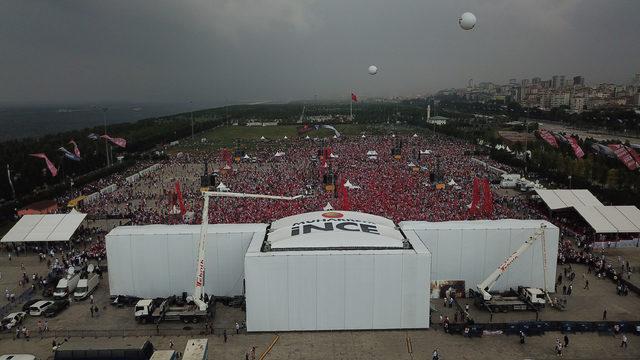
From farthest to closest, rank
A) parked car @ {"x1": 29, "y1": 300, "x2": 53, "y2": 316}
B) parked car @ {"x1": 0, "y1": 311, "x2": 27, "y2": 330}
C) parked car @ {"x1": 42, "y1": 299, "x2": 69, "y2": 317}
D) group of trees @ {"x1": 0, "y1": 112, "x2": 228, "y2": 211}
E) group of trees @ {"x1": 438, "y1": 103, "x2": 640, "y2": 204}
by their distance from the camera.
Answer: group of trees @ {"x1": 0, "y1": 112, "x2": 228, "y2": 211} → group of trees @ {"x1": 438, "y1": 103, "x2": 640, "y2": 204} → parked car @ {"x1": 29, "y1": 300, "x2": 53, "y2": 316} → parked car @ {"x1": 42, "y1": 299, "x2": 69, "y2": 317} → parked car @ {"x1": 0, "y1": 311, "x2": 27, "y2": 330}

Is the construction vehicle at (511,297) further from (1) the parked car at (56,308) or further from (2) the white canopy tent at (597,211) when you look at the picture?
(1) the parked car at (56,308)

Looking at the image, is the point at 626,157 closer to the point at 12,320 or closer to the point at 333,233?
the point at 333,233

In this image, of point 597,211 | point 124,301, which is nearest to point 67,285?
point 124,301

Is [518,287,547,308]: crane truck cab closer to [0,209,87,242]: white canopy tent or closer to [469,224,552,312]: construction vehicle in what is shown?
[469,224,552,312]: construction vehicle

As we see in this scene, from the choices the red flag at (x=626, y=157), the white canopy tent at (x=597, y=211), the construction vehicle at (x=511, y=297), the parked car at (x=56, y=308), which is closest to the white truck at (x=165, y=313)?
the parked car at (x=56, y=308)

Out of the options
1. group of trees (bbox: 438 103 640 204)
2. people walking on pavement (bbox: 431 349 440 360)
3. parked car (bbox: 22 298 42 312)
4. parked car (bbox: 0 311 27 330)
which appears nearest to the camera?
people walking on pavement (bbox: 431 349 440 360)

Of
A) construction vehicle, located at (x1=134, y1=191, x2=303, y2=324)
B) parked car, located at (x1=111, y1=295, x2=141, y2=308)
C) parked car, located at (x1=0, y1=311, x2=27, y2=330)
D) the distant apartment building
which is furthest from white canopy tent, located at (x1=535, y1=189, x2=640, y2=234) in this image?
the distant apartment building
